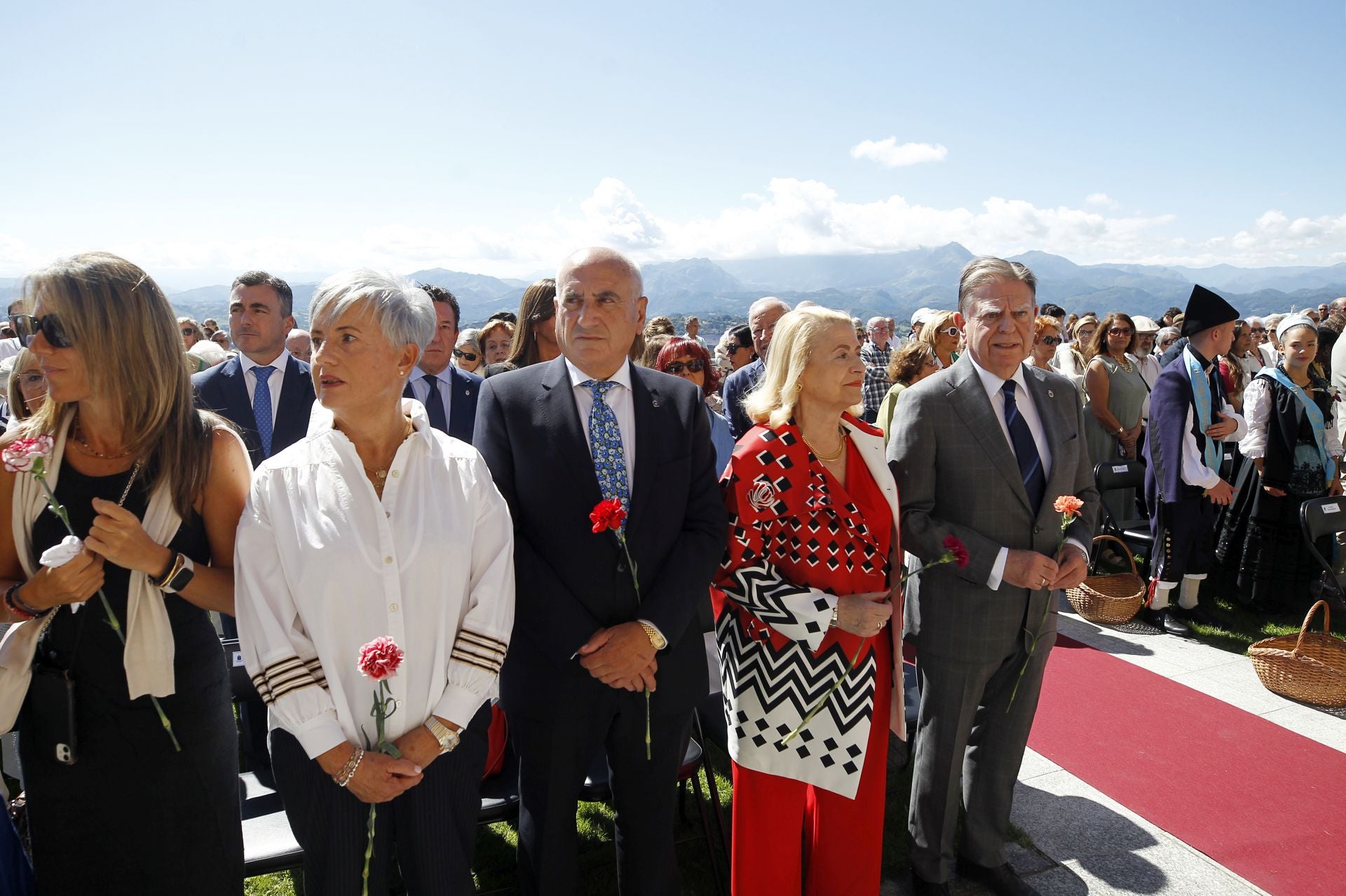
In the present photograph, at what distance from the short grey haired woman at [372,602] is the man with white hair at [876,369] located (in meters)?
2.93

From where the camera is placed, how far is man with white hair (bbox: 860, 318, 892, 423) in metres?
6.71

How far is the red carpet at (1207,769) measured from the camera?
314 centimetres

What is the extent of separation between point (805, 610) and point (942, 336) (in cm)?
378

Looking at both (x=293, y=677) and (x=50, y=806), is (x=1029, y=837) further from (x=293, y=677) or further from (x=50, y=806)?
(x=50, y=806)

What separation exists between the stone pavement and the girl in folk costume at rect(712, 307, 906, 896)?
69 centimetres

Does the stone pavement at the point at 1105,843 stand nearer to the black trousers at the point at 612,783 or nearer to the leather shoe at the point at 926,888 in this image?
the leather shoe at the point at 926,888

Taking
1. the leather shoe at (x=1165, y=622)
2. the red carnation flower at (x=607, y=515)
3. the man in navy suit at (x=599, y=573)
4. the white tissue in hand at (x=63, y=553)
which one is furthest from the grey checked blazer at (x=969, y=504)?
the leather shoe at (x=1165, y=622)

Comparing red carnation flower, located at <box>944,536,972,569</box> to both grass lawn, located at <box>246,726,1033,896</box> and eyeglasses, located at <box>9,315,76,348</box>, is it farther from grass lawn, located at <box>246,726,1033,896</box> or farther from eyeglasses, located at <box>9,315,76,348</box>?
eyeglasses, located at <box>9,315,76,348</box>

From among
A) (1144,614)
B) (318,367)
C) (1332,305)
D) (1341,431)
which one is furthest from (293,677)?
(1332,305)

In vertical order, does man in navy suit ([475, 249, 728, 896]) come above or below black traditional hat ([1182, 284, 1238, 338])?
below

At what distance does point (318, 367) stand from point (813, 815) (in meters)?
2.19

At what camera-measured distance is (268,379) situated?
4.43m

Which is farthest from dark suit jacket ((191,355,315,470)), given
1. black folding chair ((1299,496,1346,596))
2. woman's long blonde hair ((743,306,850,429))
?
black folding chair ((1299,496,1346,596))

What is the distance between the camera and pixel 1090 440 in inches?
281
